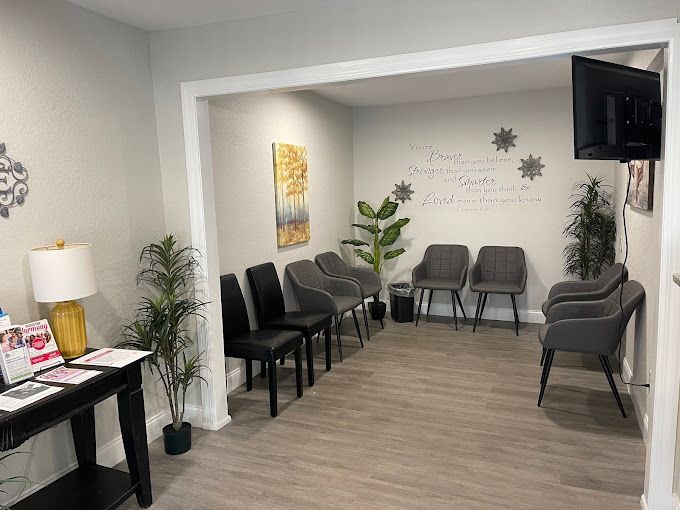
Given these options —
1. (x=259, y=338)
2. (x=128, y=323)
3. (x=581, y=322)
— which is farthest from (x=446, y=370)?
(x=128, y=323)

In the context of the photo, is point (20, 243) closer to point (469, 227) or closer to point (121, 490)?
point (121, 490)

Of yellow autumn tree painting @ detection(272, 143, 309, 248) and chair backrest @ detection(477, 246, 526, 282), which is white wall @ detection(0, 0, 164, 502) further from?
chair backrest @ detection(477, 246, 526, 282)

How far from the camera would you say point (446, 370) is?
14.1 ft

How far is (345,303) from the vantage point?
4730mm

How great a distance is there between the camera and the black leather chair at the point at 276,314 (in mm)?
4012

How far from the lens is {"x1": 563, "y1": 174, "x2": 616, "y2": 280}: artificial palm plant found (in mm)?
5133

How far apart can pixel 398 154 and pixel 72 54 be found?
403 cm

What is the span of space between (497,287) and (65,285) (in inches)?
161

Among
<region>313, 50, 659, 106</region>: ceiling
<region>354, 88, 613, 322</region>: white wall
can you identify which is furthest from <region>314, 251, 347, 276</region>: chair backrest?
<region>313, 50, 659, 106</region>: ceiling

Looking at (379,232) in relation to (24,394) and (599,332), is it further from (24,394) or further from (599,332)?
(24,394)

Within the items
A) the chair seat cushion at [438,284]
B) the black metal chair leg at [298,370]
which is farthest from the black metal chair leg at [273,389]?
the chair seat cushion at [438,284]

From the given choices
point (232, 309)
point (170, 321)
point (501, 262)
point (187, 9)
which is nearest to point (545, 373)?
point (232, 309)

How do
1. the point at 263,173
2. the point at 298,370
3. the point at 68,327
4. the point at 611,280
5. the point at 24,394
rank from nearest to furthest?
the point at 24,394, the point at 68,327, the point at 298,370, the point at 611,280, the point at 263,173

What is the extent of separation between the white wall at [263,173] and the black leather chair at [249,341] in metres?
0.19
